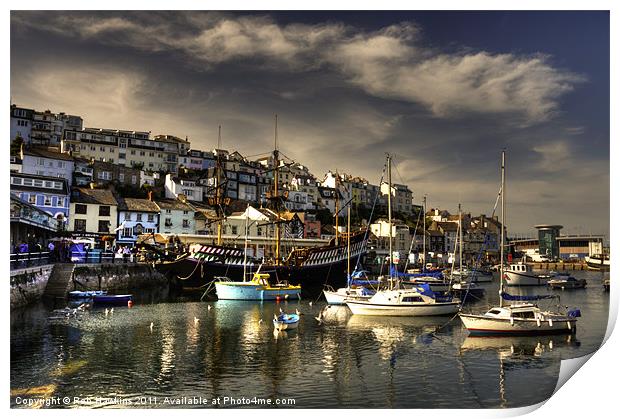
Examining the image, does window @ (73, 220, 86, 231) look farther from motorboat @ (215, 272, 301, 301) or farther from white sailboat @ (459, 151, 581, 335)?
white sailboat @ (459, 151, 581, 335)

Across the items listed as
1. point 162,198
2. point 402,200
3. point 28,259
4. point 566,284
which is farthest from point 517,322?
point 402,200

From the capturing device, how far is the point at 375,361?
16.2 metres

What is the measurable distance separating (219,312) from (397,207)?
80.4 m

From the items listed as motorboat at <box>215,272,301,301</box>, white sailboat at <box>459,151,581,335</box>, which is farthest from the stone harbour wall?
white sailboat at <box>459,151,581,335</box>

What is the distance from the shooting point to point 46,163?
A: 51.7 meters

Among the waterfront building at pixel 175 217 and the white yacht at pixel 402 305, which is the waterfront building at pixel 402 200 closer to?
the waterfront building at pixel 175 217

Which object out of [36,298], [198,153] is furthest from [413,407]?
[198,153]

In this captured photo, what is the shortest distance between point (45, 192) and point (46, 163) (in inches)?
304

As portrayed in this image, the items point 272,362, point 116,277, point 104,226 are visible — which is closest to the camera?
point 272,362

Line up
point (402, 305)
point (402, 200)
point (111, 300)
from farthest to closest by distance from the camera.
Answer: point (402, 200)
point (111, 300)
point (402, 305)

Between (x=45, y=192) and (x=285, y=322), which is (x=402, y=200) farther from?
(x=285, y=322)

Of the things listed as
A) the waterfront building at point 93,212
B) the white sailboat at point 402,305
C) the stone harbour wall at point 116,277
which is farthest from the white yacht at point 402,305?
the waterfront building at point 93,212

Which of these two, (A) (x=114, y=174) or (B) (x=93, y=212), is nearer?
(B) (x=93, y=212)

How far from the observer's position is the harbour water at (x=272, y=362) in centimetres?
1255
